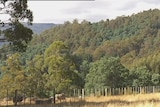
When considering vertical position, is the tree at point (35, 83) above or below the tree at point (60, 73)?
below

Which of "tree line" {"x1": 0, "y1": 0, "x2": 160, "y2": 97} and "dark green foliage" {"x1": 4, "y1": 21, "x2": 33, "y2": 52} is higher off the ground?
"dark green foliage" {"x1": 4, "y1": 21, "x2": 33, "y2": 52}

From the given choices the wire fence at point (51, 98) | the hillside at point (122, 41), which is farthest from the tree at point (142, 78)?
the hillside at point (122, 41)

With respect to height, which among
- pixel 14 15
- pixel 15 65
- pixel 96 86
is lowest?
pixel 96 86

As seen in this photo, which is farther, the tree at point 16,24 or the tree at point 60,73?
the tree at point 60,73

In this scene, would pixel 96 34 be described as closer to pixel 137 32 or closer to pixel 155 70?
pixel 137 32

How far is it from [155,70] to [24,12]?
82.0m

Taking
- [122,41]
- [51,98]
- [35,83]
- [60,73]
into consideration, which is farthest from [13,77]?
[122,41]

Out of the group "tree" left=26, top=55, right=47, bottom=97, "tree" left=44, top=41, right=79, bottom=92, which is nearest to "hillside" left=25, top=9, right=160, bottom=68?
"tree" left=26, top=55, right=47, bottom=97

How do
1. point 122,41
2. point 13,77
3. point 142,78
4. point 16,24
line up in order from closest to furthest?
1. point 16,24
2. point 13,77
3. point 142,78
4. point 122,41

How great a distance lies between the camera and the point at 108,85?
78.9 metres

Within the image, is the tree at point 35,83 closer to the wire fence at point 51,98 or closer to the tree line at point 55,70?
the tree line at point 55,70

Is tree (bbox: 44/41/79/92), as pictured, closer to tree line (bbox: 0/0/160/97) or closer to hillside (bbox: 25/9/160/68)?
tree line (bbox: 0/0/160/97)

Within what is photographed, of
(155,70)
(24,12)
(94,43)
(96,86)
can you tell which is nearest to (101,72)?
(96,86)

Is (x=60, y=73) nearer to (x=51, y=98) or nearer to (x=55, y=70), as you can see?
(x=55, y=70)
